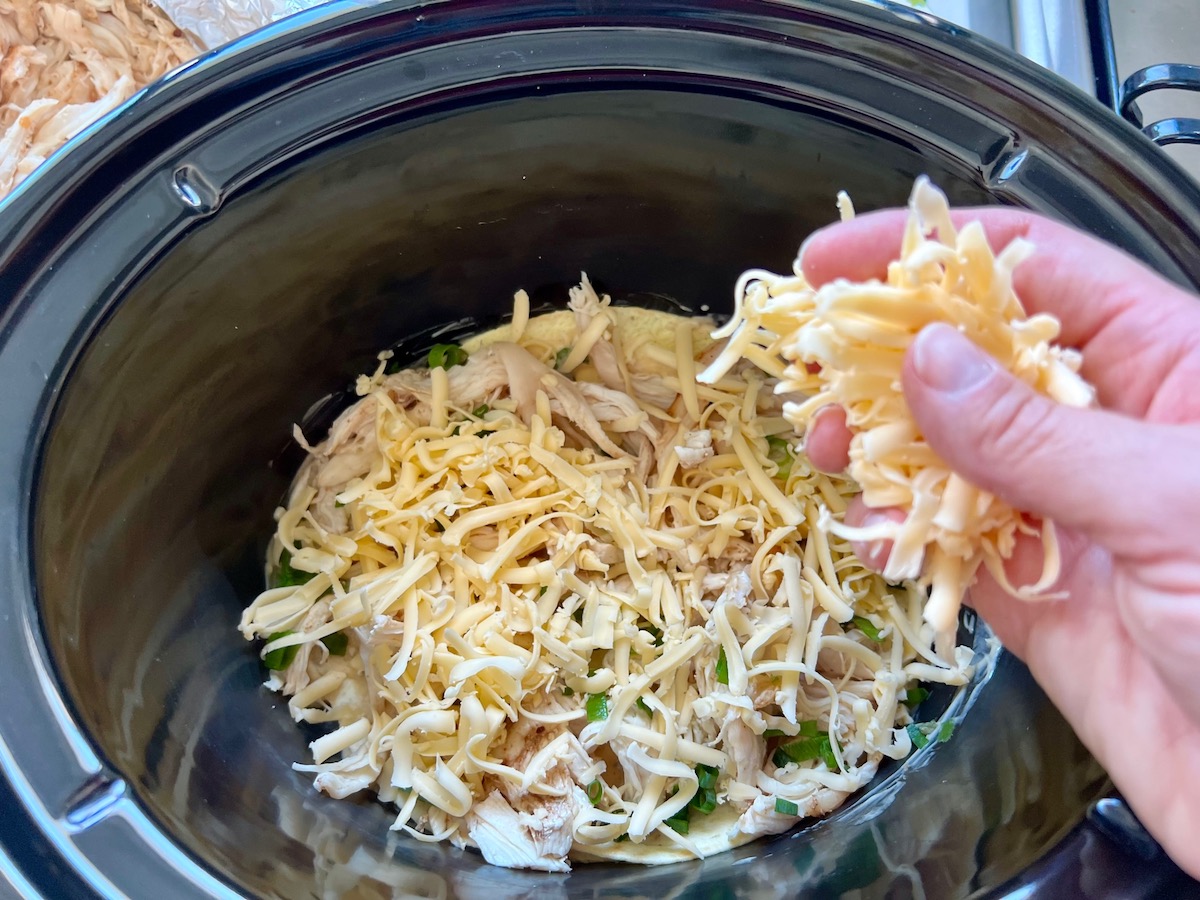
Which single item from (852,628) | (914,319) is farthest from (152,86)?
(852,628)

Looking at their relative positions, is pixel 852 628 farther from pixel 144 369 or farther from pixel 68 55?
pixel 68 55

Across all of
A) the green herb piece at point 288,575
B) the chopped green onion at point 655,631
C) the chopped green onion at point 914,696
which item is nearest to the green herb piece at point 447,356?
the green herb piece at point 288,575

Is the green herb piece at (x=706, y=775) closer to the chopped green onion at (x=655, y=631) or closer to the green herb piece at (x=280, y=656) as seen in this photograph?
the chopped green onion at (x=655, y=631)

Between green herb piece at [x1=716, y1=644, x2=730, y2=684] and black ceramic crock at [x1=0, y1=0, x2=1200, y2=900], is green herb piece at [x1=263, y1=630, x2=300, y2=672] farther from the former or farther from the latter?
green herb piece at [x1=716, y1=644, x2=730, y2=684]

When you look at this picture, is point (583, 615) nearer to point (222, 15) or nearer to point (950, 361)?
point (950, 361)

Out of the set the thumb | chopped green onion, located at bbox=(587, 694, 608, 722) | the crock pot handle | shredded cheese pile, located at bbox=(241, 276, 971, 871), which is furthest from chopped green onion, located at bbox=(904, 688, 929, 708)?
the crock pot handle

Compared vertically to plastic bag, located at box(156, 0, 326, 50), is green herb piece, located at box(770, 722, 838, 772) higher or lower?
lower
